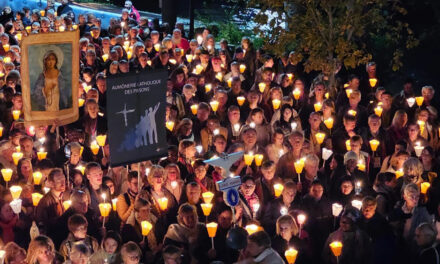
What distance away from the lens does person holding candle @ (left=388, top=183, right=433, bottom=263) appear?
10070 millimetres

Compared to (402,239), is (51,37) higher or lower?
higher

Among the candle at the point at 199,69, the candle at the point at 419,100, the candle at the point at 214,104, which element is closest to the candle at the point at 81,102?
the candle at the point at 214,104

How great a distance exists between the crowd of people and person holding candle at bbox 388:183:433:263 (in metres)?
0.02

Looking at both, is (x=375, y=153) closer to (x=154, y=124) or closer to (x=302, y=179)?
(x=302, y=179)

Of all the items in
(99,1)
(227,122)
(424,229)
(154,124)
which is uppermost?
(154,124)

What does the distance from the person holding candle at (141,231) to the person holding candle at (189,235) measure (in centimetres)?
23

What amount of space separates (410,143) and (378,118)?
605 mm

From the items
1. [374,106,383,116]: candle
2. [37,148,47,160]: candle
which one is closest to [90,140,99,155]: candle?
[37,148,47,160]: candle

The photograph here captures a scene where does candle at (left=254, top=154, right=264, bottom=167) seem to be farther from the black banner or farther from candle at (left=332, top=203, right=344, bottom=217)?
the black banner

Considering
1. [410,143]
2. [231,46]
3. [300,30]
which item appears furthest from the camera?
[231,46]

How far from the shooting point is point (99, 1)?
31.0 metres

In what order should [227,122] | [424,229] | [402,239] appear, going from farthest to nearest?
[227,122]
[402,239]
[424,229]

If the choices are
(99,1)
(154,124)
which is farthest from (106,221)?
(99,1)

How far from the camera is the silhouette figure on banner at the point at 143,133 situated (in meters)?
9.83
